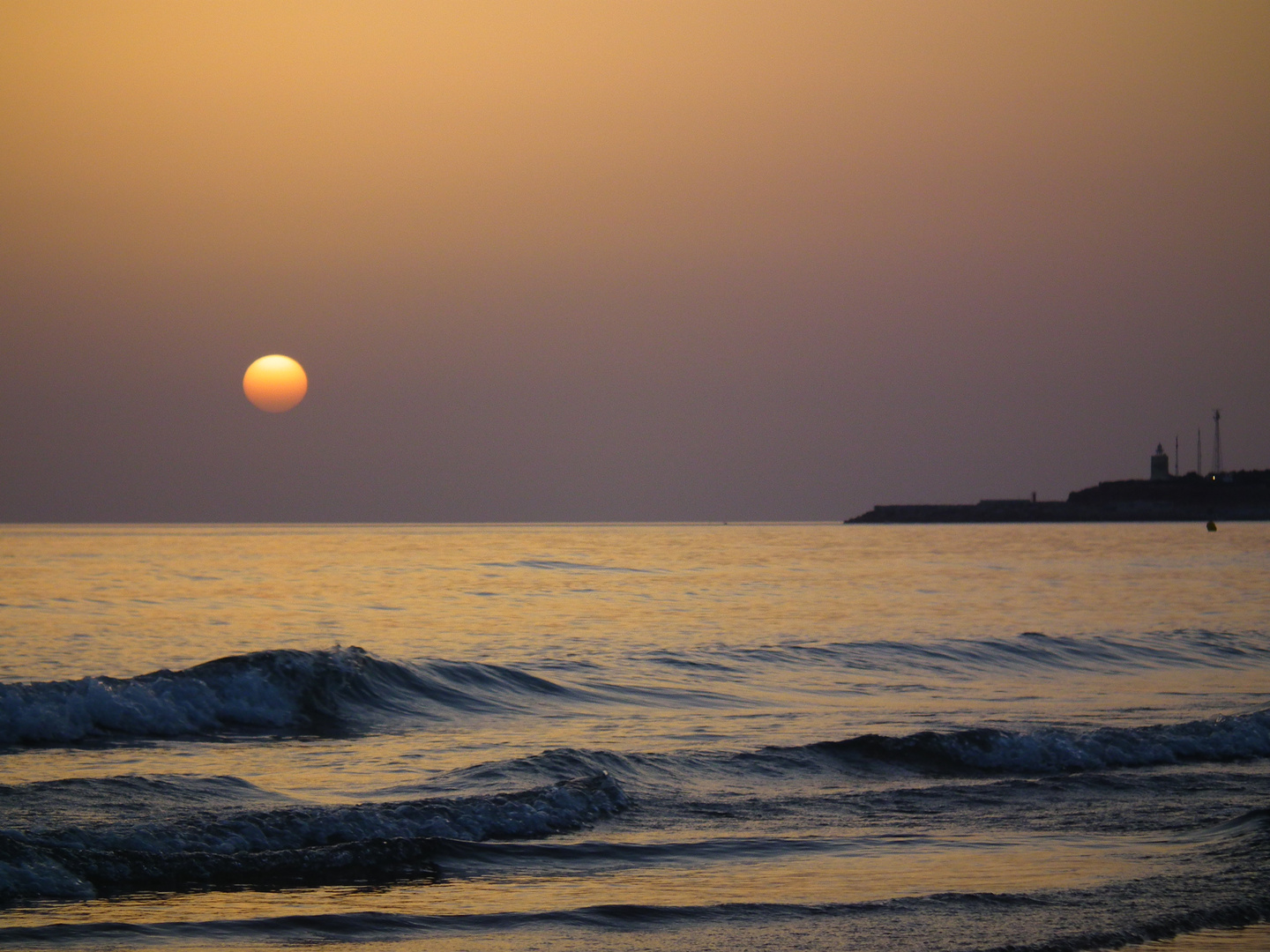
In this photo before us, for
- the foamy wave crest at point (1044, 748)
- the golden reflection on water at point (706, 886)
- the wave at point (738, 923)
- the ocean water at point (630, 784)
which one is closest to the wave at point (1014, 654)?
the ocean water at point (630, 784)

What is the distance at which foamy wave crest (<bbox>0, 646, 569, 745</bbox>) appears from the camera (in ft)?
50.2

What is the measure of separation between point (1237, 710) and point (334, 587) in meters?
33.8

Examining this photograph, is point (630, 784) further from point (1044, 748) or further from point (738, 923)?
point (1044, 748)

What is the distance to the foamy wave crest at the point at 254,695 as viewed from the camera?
1531 centimetres

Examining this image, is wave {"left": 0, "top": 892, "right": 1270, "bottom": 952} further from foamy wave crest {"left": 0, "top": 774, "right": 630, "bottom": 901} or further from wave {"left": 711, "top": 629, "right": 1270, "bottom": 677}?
wave {"left": 711, "top": 629, "right": 1270, "bottom": 677}

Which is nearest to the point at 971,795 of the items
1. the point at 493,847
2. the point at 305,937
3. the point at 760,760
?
the point at 760,760

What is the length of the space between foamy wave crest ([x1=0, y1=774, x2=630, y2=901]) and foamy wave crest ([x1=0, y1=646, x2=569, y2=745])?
6711 mm

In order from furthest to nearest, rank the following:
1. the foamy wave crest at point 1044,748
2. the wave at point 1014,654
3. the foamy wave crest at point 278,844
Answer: the wave at point 1014,654 < the foamy wave crest at point 1044,748 < the foamy wave crest at point 278,844

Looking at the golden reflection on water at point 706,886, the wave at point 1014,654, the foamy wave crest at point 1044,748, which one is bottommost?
the wave at point 1014,654

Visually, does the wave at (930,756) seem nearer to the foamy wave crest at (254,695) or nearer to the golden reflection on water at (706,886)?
the golden reflection on water at (706,886)

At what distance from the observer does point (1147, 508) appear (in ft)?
639

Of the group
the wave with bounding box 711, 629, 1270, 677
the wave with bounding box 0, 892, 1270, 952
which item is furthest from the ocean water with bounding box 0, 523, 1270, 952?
Answer: the wave with bounding box 711, 629, 1270, 677

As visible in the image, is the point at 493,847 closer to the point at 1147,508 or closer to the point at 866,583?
the point at 866,583

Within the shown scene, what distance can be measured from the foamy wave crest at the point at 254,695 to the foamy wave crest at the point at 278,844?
671 centimetres
